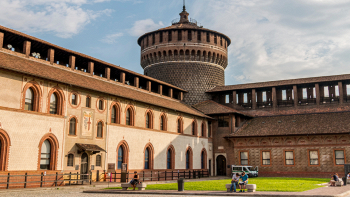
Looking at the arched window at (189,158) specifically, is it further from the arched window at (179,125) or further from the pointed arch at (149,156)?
the pointed arch at (149,156)

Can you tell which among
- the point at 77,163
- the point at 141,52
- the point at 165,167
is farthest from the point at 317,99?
the point at 77,163

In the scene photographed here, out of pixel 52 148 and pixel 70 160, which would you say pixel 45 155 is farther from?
pixel 70 160

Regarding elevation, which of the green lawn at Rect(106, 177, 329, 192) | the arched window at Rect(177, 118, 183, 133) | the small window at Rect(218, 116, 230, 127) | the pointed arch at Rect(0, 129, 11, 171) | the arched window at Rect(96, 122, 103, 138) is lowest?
the green lawn at Rect(106, 177, 329, 192)

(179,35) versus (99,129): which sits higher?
(179,35)

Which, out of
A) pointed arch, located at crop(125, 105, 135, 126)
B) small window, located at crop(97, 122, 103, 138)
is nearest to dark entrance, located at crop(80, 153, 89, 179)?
small window, located at crop(97, 122, 103, 138)

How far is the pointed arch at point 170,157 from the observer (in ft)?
137

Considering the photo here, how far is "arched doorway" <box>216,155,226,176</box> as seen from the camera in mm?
50031

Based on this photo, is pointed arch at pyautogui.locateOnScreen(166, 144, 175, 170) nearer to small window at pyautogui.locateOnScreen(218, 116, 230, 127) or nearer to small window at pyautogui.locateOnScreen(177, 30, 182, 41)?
small window at pyautogui.locateOnScreen(218, 116, 230, 127)

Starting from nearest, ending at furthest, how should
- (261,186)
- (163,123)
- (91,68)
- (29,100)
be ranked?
(261,186)
(29,100)
(91,68)
(163,123)

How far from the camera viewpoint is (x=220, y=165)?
1977 inches

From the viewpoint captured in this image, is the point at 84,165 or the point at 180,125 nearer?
the point at 84,165

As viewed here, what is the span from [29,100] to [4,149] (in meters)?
4.15

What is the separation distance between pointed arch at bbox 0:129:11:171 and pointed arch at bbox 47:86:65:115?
4.53 meters

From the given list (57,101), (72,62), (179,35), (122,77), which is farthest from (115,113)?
(179,35)
